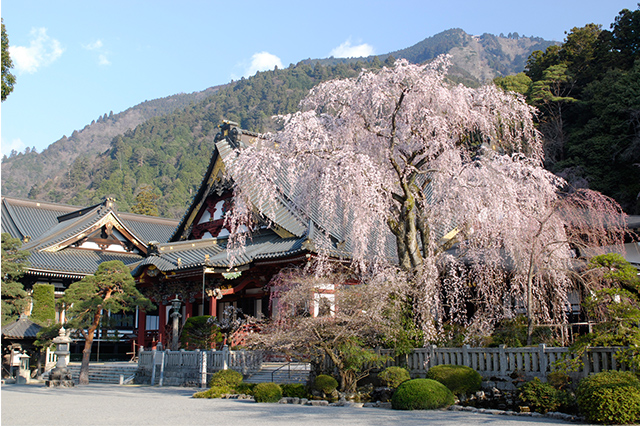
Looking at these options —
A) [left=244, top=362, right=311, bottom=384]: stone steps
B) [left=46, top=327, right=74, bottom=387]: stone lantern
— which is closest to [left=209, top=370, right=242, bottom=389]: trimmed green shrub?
[left=244, top=362, right=311, bottom=384]: stone steps

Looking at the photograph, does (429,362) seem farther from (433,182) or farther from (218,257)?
(218,257)

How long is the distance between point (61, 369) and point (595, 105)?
26.6m

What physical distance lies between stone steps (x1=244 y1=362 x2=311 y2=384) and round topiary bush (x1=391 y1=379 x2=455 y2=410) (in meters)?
4.05

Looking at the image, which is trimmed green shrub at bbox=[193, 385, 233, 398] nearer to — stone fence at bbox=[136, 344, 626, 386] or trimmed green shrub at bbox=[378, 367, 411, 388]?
stone fence at bbox=[136, 344, 626, 386]

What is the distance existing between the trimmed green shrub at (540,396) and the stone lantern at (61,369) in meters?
14.8

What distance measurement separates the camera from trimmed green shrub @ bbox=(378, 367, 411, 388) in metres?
12.1

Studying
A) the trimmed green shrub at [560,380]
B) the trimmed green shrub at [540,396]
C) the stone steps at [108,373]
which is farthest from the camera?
the stone steps at [108,373]

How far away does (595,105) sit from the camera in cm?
2750

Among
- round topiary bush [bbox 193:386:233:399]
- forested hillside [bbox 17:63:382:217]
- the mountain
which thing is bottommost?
round topiary bush [bbox 193:386:233:399]

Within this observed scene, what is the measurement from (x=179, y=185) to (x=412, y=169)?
8010 centimetres

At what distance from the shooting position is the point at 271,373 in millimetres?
15562

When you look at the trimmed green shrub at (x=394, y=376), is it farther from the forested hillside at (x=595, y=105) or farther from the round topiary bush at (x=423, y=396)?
the forested hillside at (x=595, y=105)

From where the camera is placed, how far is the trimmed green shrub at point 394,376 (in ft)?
39.8

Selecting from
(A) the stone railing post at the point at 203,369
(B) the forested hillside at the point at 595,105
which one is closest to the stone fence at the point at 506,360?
(A) the stone railing post at the point at 203,369
